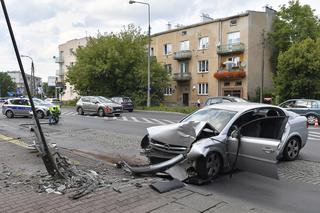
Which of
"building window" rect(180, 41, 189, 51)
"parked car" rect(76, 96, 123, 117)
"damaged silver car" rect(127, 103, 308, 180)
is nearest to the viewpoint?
"damaged silver car" rect(127, 103, 308, 180)

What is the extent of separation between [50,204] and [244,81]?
39.6 m

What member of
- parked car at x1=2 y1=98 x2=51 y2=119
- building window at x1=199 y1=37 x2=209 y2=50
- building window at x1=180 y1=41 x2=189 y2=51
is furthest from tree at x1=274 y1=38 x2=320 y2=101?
parked car at x1=2 y1=98 x2=51 y2=119

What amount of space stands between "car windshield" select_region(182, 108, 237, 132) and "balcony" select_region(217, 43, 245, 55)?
35.6 metres

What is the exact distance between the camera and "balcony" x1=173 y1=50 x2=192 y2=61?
160ft

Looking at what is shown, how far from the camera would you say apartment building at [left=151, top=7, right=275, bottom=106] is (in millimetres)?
42250

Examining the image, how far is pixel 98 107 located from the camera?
26547 mm

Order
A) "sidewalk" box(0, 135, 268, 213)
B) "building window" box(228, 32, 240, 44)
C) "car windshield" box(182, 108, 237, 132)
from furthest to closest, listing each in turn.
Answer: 1. "building window" box(228, 32, 240, 44)
2. "car windshield" box(182, 108, 237, 132)
3. "sidewalk" box(0, 135, 268, 213)

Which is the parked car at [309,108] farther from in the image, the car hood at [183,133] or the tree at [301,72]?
the car hood at [183,133]

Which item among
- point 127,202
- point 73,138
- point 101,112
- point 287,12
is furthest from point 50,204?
point 287,12

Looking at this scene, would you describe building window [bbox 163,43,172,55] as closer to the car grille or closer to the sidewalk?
the car grille

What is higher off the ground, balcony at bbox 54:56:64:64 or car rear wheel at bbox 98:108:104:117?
balcony at bbox 54:56:64:64

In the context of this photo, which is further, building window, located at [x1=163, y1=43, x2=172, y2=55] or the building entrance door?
building window, located at [x1=163, y1=43, x2=172, y2=55]

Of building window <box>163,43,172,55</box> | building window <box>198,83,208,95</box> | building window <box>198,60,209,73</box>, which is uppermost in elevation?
building window <box>163,43,172,55</box>

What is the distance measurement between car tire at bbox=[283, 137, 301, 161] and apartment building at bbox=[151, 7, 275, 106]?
3380cm
